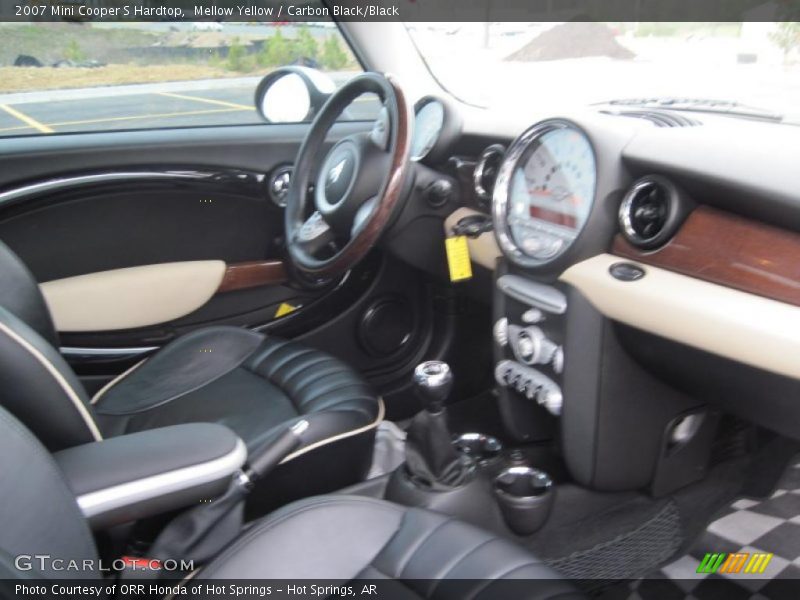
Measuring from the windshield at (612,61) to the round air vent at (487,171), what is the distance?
222 mm

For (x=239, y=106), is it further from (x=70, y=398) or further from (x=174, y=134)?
(x=70, y=398)

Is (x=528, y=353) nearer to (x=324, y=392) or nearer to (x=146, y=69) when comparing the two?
(x=324, y=392)

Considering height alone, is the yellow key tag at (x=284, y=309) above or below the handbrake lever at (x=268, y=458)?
below

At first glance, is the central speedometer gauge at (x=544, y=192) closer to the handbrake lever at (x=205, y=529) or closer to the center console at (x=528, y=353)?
the center console at (x=528, y=353)

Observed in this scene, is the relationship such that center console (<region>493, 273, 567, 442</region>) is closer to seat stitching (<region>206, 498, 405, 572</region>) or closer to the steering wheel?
the steering wheel

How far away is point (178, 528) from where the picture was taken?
3.44ft

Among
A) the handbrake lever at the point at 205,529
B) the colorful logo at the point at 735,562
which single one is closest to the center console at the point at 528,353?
the colorful logo at the point at 735,562

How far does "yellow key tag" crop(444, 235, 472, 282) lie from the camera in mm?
1733

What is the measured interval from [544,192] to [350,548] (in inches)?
31.8

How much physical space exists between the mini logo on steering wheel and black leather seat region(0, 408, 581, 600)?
32.2 inches

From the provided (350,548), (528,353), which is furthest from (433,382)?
(350,548)

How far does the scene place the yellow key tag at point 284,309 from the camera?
213cm

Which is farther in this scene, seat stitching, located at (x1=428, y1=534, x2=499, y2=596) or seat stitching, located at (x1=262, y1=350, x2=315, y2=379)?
seat stitching, located at (x1=262, y1=350, x2=315, y2=379)

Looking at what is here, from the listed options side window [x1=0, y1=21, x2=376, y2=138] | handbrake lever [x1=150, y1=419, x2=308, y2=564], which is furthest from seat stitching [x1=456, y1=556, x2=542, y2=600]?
side window [x1=0, y1=21, x2=376, y2=138]
